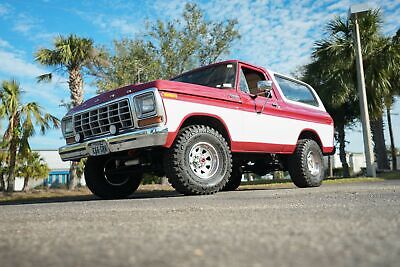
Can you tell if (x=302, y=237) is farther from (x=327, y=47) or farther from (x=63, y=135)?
(x=327, y=47)

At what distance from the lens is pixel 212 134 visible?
5328 millimetres

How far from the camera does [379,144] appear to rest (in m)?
18.1

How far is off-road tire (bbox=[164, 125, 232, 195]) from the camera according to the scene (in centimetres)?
494

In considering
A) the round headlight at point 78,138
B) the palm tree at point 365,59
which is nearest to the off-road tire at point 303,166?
the round headlight at point 78,138

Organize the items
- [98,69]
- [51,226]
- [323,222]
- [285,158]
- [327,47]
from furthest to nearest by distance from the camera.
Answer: [98,69]
[327,47]
[285,158]
[51,226]
[323,222]

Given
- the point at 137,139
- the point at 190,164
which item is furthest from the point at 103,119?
the point at 190,164

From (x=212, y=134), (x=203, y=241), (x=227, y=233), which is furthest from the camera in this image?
(x=212, y=134)

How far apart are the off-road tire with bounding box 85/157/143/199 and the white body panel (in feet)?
5.47

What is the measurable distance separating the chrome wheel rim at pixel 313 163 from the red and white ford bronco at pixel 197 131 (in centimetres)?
2

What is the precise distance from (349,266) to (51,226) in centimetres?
196

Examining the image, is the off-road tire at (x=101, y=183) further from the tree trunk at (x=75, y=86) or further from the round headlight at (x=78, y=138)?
the tree trunk at (x=75, y=86)

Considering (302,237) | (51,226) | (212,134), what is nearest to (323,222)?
(302,237)

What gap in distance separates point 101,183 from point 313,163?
3931 millimetres

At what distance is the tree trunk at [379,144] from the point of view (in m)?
18.0
